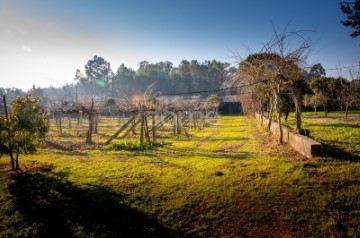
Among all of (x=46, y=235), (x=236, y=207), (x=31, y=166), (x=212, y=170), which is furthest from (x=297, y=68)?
(x=31, y=166)

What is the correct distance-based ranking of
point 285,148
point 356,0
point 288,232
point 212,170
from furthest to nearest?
point 356,0, point 285,148, point 212,170, point 288,232

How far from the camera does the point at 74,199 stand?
5.89 metres

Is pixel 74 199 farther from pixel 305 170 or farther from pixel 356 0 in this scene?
pixel 356 0

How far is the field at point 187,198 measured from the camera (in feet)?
14.5

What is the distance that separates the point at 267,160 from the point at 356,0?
49.0 feet

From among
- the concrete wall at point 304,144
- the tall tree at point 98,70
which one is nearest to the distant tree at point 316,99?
the concrete wall at point 304,144

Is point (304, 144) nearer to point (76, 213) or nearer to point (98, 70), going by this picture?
point (76, 213)

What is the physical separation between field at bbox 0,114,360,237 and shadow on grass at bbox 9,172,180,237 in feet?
0.07

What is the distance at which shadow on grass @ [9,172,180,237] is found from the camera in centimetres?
435

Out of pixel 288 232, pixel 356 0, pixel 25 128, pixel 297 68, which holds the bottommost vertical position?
pixel 288 232

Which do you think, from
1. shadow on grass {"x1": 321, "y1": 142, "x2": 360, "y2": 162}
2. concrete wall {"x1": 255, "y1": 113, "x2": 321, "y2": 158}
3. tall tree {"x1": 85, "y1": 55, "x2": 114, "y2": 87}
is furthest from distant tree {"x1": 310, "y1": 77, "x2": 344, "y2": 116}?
tall tree {"x1": 85, "y1": 55, "x2": 114, "y2": 87}

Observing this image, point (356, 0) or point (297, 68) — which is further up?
point (356, 0)

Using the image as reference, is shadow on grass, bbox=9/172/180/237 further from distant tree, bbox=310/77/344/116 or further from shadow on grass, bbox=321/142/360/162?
distant tree, bbox=310/77/344/116

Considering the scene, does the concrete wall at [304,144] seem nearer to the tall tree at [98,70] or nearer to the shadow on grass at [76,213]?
the shadow on grass at [76,213]
